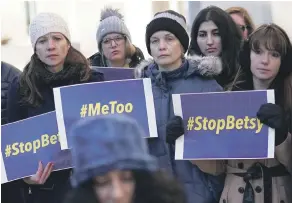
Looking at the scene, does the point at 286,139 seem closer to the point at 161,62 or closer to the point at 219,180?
the point at 219,180

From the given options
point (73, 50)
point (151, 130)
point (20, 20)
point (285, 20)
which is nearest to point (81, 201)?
point (151, 130)

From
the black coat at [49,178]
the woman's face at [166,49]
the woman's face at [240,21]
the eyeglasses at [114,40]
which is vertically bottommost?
the black coat at [49,178]

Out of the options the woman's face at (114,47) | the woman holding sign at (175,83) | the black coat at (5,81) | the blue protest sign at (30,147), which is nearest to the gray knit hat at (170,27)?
the woman holding sign at (175,83)

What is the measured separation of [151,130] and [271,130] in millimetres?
533

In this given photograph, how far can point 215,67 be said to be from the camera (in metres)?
2.64

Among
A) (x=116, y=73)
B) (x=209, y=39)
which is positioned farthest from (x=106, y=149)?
A: (x=209, y=39)

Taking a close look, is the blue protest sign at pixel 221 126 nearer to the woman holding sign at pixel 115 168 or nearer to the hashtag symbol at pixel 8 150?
the hashtag symbol at pixel 8 150

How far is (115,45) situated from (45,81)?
665mm

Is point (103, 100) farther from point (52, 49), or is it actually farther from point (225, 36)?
point (225, 36)

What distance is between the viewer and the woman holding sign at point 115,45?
10.6 ft

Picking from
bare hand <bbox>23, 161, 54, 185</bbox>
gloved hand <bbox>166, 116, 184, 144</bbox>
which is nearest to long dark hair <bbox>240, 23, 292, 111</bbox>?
gloved hand <bbox>166, 116, 184, 144</bbox>

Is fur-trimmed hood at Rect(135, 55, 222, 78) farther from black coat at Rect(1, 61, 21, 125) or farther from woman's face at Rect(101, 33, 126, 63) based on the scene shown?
black coat at Rect(1, 61, 21, 125)

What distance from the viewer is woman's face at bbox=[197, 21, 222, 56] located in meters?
3.07

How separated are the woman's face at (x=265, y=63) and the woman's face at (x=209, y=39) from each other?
535mm
